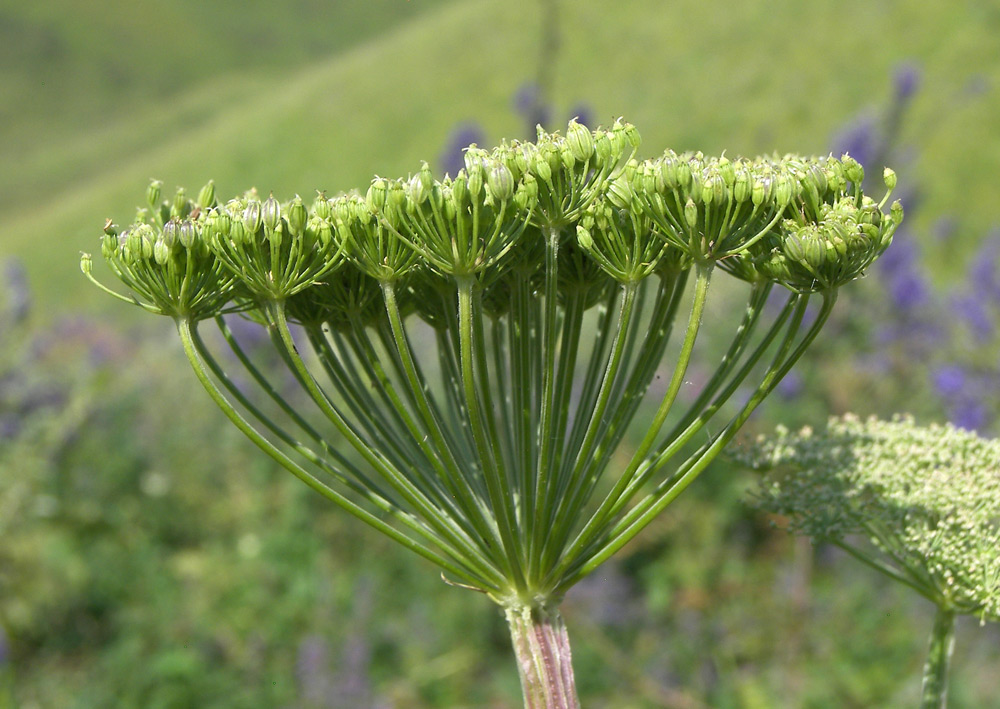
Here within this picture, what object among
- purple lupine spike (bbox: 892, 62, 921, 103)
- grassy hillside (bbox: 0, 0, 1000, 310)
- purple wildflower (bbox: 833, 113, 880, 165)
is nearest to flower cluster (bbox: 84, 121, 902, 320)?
purple wildflower (bbox: 833, 113, 880, 165)

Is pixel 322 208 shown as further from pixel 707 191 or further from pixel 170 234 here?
pixel 707 191

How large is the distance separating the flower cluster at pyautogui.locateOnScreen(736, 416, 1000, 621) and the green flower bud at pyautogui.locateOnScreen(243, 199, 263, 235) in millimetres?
1538

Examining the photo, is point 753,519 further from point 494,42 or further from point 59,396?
point 494,42

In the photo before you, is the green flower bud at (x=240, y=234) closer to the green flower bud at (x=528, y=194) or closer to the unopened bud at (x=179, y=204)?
the unopened bud at (x=179, y=204)

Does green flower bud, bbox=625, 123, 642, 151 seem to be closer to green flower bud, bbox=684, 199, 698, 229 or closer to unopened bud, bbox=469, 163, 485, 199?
green flower bud, bbox=684, 199, 698, 229

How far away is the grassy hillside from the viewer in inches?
1743

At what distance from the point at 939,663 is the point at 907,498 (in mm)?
453

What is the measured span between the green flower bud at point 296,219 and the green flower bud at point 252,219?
70mm

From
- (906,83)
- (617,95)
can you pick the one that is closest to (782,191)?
(906,83)

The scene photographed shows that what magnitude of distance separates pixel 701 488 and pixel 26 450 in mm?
7924

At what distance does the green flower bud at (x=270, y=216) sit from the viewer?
7.00ft

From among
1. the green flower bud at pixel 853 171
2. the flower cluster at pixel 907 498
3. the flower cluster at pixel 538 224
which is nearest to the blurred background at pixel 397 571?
the flower cluster at pixel 907 498

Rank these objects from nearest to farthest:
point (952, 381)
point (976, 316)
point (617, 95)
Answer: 1. point (952, 381)
2. point (976, 316)
3. point (617, 95)

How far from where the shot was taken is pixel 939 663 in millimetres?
2438
